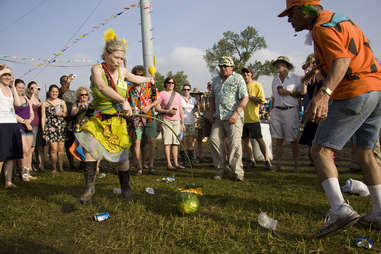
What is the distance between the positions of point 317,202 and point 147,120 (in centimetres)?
379

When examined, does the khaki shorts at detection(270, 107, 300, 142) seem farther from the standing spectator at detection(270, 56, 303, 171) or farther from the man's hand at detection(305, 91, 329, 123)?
the man's hand at detection(305, 91, 329, 123)

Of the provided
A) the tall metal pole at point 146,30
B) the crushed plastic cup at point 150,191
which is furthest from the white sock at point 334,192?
the tall metal pole at point 146,30

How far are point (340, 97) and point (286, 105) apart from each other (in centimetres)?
348

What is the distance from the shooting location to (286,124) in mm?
5953

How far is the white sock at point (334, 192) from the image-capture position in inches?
96.8

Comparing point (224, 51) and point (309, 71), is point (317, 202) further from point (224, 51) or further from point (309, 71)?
point (224, 51)

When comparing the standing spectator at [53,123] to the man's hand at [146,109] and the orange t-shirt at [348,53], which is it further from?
the orange t-shirt at [348,53]

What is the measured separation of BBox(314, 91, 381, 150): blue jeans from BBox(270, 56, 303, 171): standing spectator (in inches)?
129

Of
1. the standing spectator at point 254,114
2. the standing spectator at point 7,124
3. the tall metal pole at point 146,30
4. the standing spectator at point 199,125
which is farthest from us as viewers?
the tall metal pole at point 146,30

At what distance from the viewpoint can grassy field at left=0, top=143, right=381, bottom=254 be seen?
2.54 meters

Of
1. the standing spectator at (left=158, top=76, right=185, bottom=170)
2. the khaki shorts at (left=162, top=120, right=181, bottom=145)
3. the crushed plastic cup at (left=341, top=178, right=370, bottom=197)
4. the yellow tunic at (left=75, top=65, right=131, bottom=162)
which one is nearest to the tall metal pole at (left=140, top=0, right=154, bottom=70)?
the standing spectator at (left=158, top=76, right=185, bottom=170)

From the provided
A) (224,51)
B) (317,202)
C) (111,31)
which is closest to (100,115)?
(111,31)

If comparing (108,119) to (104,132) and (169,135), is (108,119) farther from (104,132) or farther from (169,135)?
(169,135)

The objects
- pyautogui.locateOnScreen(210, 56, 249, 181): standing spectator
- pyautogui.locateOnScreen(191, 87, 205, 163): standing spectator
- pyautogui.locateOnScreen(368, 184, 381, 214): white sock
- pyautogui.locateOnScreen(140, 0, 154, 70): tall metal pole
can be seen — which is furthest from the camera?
pyautogui.locateOnScreen(140, 0, 154, 70): tall metal pole
